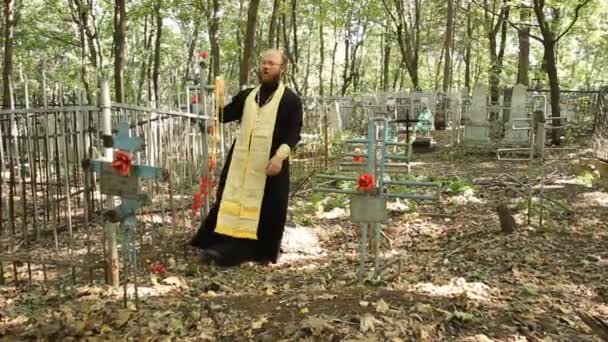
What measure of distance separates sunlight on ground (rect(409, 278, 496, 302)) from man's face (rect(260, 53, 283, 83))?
222cm

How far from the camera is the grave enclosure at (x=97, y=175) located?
14.8 feet

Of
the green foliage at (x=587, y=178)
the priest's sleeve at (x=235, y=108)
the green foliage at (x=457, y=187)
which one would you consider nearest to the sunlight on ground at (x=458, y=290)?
the priest's sleeve at (x=235, y=108)

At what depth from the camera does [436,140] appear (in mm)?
17281

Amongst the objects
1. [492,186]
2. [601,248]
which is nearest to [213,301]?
[601,248]

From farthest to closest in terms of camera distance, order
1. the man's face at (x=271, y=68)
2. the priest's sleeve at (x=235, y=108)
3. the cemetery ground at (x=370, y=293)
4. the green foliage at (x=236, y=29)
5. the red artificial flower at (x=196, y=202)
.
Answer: the green foliage at (x=236, y=29) → the red artificial flower at (x=196, y=202) → the priest's sleeve at (x=235, y=108) → the man's face at (x=271, y=68) → the cemetery ground at (x=370, y=293)

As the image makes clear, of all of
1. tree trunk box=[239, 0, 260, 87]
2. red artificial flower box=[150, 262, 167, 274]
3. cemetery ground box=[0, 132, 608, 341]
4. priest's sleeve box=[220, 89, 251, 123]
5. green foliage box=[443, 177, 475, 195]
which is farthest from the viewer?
tree trunk box=[239, 0, 260, 87]

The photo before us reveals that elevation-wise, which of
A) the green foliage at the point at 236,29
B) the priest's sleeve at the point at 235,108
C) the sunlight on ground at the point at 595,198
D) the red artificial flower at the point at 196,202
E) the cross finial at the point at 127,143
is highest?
the green foliage at the point at 236,29

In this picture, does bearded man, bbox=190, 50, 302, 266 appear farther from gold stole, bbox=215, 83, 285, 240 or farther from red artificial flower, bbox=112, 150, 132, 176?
red artificial flower, bbox=112, 150, 132, 176

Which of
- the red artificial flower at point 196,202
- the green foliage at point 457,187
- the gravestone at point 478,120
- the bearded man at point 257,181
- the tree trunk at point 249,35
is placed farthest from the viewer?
the gravestone at point 478,120

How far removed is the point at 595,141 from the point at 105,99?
902 centimetres

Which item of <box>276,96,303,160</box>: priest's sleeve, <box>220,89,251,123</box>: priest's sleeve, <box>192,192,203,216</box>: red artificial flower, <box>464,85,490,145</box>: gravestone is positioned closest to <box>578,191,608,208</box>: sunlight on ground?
<box>276,96,303,160</box>: priest's sleeve

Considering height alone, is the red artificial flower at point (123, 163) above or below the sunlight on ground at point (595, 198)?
above

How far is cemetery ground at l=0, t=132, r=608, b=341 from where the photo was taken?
344 cm

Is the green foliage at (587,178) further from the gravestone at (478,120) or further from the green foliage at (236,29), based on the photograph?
the green foliage at (236,29)
